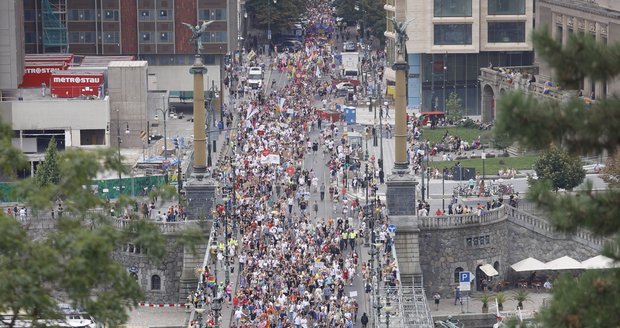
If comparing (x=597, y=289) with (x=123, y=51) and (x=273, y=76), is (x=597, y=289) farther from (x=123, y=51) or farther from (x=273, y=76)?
(x=273, y=76)

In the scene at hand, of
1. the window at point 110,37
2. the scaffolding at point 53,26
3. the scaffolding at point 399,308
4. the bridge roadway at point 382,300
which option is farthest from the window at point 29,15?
the scaffolding at point 399,308

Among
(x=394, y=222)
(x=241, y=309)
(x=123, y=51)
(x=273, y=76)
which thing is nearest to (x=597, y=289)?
(x=241, y=309)

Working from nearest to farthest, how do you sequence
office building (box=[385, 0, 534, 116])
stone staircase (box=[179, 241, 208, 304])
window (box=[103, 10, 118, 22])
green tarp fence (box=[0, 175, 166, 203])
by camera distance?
stone staircase (box=[179, 241, 208, 304]), green tarp fence (box=[0, 175, 166, 203]), window (box=[103, 10, 118, 22]), office building (box=[385, 0, 534, 116])

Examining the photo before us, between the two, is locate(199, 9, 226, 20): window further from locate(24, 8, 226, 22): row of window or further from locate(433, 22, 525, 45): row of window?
locate(433, 22, 525, 45): row of window

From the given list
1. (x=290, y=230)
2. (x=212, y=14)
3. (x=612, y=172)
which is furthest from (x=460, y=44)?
(x=290, y=230)

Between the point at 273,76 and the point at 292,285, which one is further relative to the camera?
the point at 273,76

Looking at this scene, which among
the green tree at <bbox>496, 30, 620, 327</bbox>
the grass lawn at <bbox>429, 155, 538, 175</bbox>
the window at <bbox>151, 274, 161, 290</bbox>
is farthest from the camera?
the grass lawn at <bbox>429, 155, 538, 175</bbox>

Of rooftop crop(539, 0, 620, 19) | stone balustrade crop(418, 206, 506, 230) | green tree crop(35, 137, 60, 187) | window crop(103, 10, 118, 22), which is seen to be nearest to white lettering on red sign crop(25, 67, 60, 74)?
window crop(103, 10, 118, 22)

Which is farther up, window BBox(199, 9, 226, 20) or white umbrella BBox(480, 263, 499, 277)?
window BBox(199, 9, 226, 20)
